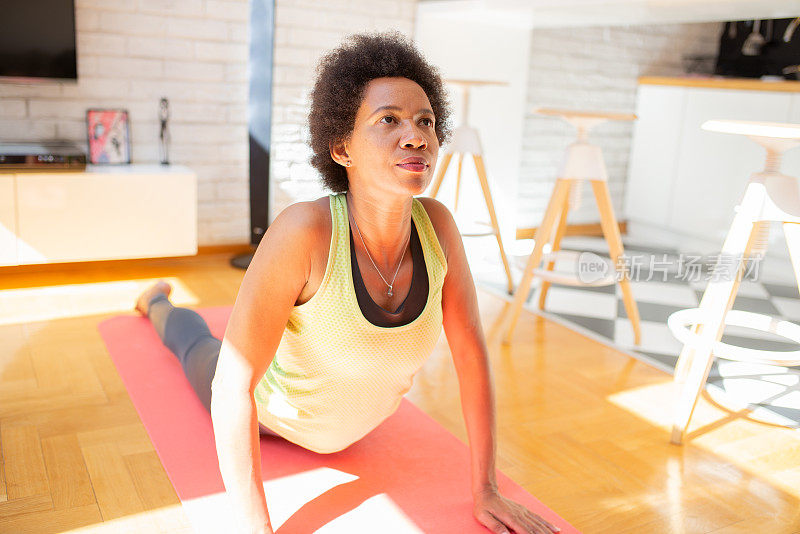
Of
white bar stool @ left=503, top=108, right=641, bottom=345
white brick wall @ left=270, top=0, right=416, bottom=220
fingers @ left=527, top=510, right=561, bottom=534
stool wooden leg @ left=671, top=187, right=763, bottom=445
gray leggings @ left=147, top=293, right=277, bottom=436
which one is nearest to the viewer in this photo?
fingers @ left=527, top=510, right=561, bottom=534

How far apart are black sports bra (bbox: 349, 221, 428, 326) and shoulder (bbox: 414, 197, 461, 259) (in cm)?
6

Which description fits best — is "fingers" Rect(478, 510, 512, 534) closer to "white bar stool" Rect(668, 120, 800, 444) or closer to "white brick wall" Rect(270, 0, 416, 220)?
"white bar stool" Rect(668, 120, 800, 444)

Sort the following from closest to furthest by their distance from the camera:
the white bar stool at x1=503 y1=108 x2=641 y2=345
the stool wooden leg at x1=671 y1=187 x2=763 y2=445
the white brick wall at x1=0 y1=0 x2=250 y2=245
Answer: the stool wooden leg at x1=671 y1=187 x2=763 y2=445
the white bar stool at x1=503 y1=108 x2=641 y2=345
the white brick wall at x1=0 y1=0 x2=250 y2=245

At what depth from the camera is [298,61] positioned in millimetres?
4008

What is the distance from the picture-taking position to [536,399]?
2.41 metres

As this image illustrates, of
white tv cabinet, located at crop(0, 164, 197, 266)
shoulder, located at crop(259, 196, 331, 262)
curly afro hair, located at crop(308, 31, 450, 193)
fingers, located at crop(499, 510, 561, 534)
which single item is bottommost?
fingers, located at crop(499, 510, 561, 534)

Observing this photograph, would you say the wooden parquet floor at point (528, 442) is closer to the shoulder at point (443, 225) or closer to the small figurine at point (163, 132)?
the shoulder at point (443, 225)

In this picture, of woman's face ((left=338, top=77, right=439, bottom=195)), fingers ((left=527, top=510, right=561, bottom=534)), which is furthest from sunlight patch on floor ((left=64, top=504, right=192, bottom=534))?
woman's face ((left=338, top=77, right=439, bottom=195))

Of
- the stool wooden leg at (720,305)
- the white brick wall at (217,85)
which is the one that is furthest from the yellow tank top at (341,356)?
the white brick wall at (217,85)

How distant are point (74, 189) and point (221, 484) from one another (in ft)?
6.78

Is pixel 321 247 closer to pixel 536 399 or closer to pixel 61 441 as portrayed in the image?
pixel 61 441

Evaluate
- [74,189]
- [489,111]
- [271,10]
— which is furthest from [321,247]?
[489,111]

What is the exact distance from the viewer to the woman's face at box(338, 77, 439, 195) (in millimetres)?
1360

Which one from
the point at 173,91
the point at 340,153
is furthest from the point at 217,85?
the point at 340,153
